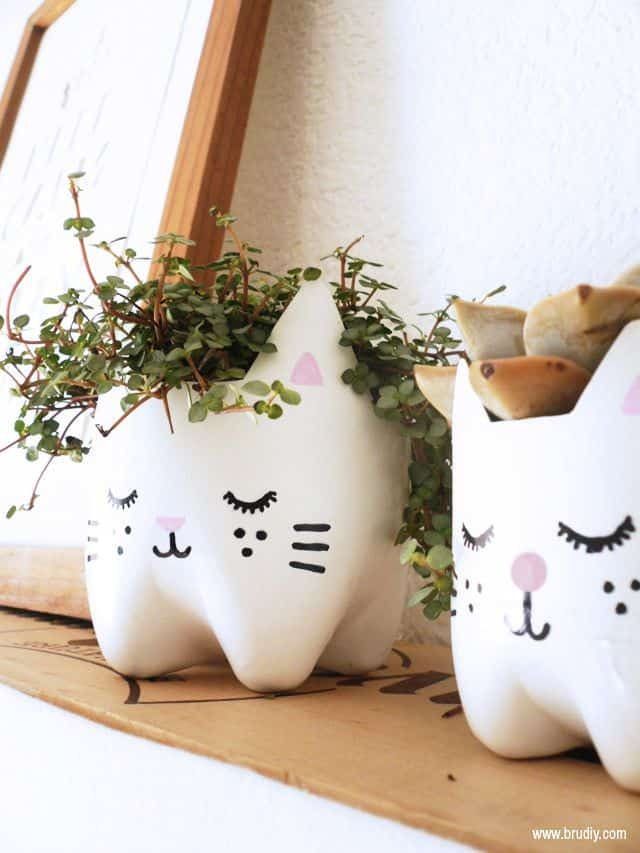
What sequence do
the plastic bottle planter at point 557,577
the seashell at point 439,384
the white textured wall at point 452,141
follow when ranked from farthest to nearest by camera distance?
the white textured wall at point 452,141, the seashell at point 439,384, the plastic bottle planter at point 557,577

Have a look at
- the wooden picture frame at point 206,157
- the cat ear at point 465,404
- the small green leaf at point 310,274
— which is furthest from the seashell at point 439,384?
the wooden picture frame at point 206,157

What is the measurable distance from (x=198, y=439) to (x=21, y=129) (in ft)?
2.95

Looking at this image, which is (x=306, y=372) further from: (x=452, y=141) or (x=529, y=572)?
(x=452, y=141)

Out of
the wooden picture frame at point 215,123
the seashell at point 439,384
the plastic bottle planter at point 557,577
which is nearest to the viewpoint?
the plastic bottle planter at point 557,577

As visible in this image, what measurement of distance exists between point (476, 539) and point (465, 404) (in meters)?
0.07

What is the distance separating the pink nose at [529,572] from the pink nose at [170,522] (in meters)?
0.22

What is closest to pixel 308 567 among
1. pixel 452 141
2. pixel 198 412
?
pixel 198 412

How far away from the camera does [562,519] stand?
0.32m

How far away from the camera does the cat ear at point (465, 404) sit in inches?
14.4

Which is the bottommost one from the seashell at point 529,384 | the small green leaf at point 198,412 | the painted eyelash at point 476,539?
the painted eyelash at point 476,539

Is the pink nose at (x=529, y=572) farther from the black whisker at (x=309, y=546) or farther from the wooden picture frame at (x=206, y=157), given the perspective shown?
the wooden picture frame at (x=206, y=157)


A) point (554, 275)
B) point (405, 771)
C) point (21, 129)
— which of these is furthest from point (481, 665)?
point (21, 129)

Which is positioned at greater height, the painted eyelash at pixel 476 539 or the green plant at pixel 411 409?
the green plant at pixel 411 409

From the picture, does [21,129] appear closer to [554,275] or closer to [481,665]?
[554,275]
